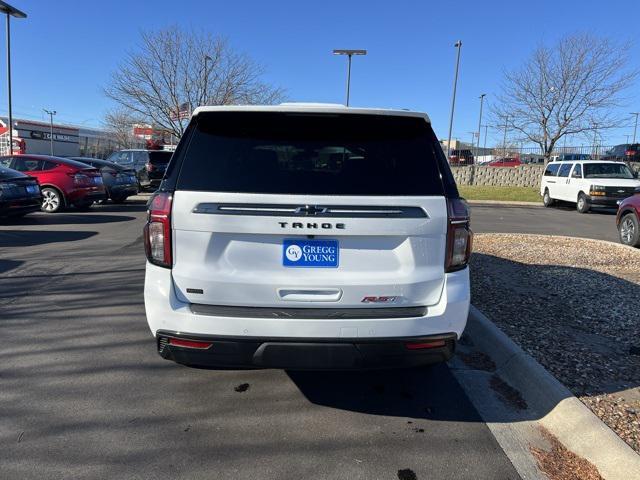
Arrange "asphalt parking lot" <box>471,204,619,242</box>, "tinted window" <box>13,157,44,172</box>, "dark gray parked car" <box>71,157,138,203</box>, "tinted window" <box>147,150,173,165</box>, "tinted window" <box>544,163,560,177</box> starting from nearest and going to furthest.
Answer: "asphalt parking lot" <box>471,204,619,242</box> < "tinted window" <box>13,157,44,172</box> < "dark gray parked car" <box>71,157,138,203</box> < "tinted window" <box>147,150,173,165</box> < "tinted window" <box>544,163,560,177</box>

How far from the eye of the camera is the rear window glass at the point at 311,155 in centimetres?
288

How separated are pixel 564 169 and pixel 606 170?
1657 millimetres

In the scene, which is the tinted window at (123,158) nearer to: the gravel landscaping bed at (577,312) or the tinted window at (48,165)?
the tinted window at (48,165)

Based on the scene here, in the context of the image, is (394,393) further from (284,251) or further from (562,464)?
(284,251)

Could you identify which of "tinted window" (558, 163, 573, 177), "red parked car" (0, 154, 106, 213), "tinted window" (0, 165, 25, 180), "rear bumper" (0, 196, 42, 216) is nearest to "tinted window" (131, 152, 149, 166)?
"red parked car" (0, 154, 106, 213)

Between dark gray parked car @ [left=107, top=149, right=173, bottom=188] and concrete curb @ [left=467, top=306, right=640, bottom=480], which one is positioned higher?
dark gray parked car @ [left=107, top=149, right=173, bottom=188]

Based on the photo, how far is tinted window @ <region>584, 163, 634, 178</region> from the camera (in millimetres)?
18688

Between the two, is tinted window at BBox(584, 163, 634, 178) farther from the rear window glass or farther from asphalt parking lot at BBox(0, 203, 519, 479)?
the rear window glass

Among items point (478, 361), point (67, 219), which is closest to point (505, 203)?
point (67, 219)

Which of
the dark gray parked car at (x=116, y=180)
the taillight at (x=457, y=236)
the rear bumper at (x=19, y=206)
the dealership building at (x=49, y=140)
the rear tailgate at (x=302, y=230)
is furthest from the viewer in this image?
the dealership building at (x=49, y=140)

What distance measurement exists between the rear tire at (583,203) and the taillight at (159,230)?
1847 centimetres

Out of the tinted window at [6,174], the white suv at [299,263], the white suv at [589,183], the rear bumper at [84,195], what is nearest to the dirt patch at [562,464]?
the white suv at [299,263]

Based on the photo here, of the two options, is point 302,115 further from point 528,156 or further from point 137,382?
point 528,156

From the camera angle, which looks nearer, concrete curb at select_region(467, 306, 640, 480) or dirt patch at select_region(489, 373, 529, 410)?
concrete curb at select_region(467, 306, 640, 480)
